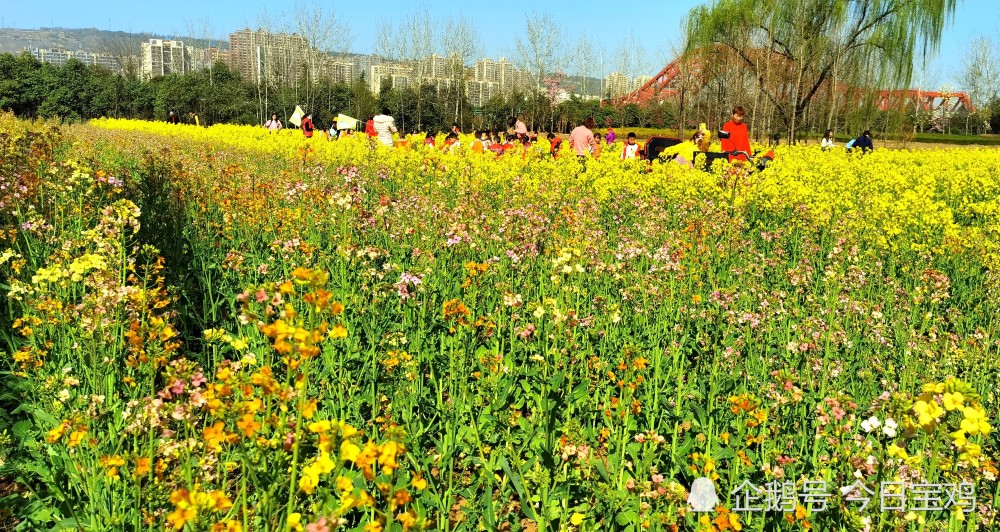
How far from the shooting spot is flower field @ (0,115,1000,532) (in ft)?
5.64

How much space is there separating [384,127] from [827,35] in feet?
60.1

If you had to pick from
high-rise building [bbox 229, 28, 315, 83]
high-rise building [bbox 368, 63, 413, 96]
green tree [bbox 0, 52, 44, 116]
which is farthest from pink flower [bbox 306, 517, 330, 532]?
green tree [bbox 0, 52, 44, 116]

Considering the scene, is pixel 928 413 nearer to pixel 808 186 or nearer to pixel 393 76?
pixel 808 186

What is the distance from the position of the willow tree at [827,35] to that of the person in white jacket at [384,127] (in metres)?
14.2

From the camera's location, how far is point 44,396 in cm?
214

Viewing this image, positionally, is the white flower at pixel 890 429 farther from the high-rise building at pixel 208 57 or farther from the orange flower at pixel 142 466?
the high-rise building at pixel 208 57

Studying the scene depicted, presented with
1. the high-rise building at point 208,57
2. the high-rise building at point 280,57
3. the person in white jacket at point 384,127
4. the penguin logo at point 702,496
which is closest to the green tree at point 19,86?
the high-rise building at point 208,57

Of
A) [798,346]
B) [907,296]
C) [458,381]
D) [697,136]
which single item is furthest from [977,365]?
[697,136]

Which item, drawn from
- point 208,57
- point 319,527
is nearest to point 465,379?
point 319,527

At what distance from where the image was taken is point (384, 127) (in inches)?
601

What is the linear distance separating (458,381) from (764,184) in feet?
21.5

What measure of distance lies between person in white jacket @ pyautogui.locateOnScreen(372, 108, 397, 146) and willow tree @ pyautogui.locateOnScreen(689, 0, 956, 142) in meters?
14.2

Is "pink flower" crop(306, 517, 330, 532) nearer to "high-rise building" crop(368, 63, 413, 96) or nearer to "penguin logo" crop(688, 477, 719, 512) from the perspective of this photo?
"penguin logo" crop(688, 477, 719, 512)

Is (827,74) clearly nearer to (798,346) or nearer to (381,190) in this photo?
(381,190)
